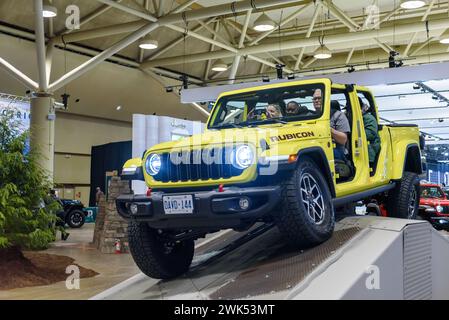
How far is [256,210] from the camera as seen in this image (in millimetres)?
3686

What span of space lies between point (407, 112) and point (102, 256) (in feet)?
44.5

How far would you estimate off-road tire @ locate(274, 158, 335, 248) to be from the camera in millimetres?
3738

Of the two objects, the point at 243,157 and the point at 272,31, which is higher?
the point at 272,31

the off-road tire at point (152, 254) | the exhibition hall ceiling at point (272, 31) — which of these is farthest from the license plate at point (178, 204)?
the exhibition hall ceiling at point (272, 31)

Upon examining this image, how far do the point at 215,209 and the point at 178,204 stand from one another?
0.31 meters

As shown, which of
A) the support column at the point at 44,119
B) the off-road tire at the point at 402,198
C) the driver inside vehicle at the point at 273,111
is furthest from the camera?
the support column at the point at 44,119

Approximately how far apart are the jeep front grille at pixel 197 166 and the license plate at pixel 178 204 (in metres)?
0.24

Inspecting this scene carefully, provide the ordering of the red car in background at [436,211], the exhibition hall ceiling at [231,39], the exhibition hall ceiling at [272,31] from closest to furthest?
the red car in background at [436,211], the exhibition hall ceiling at [231,39], the exhibition hall ceiling at [272,31]

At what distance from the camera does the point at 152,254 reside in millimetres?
4418

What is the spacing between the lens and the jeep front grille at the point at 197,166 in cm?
392

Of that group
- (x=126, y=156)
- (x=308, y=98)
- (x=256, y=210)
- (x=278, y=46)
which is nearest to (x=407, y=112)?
(x=278, y=46)

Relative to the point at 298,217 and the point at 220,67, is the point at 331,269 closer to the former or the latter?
the point at 298,217

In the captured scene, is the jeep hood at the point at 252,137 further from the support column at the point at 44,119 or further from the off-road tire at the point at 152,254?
the support column at the point at 44,119

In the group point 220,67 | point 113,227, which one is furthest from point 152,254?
point 220,67
